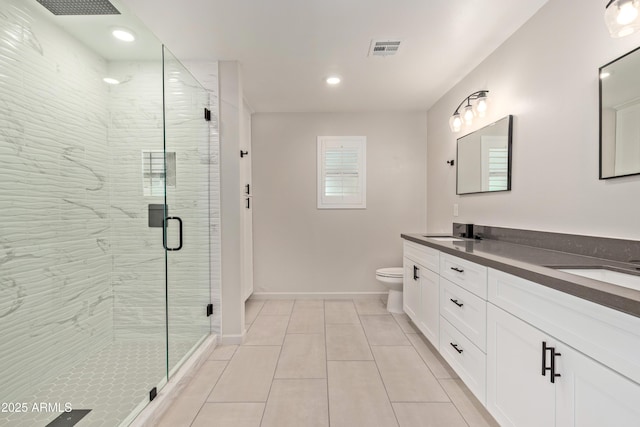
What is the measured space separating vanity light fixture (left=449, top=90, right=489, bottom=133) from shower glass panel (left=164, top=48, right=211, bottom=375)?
2.25 m

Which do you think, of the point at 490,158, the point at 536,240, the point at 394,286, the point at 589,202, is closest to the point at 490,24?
the point at 490,158

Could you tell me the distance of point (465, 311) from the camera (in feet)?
5.80

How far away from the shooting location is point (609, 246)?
1.40 metres

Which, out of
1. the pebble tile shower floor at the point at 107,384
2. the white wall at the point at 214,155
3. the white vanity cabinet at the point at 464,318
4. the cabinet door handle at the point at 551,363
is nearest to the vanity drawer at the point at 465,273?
the white vanity cabinet at the point at 464,318

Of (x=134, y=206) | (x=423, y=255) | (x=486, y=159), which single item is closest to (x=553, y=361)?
(x=423, y=255)

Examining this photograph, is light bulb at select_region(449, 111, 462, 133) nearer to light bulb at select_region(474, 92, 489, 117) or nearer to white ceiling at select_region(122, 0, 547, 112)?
light bulb at select_region(474, 92, 489, 117)

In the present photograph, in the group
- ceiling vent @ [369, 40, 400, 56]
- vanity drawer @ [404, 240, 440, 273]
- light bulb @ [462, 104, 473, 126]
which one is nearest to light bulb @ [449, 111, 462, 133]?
light bulb @ [462, 104, 473, 126]

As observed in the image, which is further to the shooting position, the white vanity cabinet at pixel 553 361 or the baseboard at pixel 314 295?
the baseboard at pixel 314 295

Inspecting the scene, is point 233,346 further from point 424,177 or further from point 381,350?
point 424,177

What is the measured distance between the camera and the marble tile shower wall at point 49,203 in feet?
5.34

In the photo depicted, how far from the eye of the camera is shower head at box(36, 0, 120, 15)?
5.48 ft

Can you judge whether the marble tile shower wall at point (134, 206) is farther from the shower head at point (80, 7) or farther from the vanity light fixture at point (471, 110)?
the vanity light fixture at point (471, 110)

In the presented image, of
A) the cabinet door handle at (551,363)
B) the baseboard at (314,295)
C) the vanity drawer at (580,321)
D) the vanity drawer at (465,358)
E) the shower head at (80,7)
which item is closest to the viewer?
the vanity drawer at (580,321)

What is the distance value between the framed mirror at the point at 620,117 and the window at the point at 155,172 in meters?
2.49
